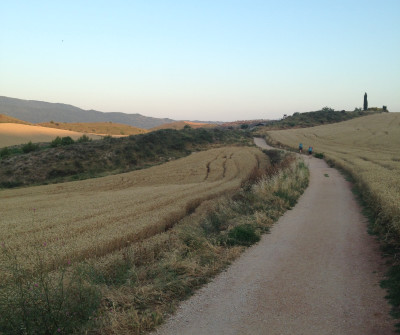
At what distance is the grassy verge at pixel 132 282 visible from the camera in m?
4.51

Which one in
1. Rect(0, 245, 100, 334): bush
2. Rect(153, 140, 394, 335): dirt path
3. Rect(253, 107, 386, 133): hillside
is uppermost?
Rect(253, 107, 386, 133): hillside

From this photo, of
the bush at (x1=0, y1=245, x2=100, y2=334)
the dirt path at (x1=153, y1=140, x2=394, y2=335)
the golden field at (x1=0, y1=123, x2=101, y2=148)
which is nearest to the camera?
the bush at (x1=0, y1=245, x2=100, y2=334)

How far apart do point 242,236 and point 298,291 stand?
9.88 ft

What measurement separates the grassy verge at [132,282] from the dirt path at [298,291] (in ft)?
1.09

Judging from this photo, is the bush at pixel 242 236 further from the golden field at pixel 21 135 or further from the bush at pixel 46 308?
the golden field at pixel 21 135

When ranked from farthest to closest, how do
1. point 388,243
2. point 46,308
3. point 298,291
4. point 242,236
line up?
point 242,236, point 388,243, point 298,291, point 46,308

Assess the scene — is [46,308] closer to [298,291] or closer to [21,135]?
[298,291]

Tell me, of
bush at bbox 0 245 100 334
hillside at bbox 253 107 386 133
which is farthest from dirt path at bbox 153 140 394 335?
hillside at bbox 253 107 386 133

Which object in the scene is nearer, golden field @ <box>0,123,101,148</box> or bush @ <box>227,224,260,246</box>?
bush @ <box>227,224,260,246</box>

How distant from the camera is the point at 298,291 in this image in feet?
18.9

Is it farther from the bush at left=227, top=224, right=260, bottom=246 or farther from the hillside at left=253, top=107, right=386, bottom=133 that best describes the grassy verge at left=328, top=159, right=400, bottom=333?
the hillside at left=253, top=107, right=386, bottom=133

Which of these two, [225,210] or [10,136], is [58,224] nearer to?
[225,210]

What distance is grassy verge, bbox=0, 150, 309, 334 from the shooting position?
14.8 feet

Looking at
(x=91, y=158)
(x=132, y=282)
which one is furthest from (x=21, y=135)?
(x=132, y=282)
